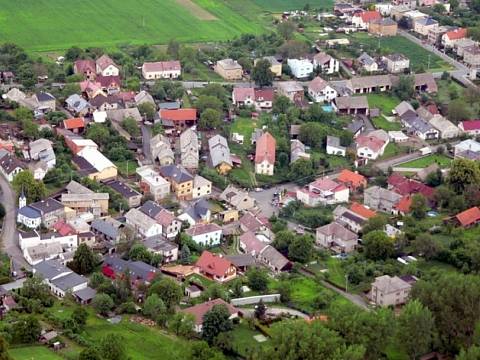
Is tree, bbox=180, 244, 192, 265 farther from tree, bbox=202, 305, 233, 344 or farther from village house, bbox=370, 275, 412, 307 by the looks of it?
village house, bbox=370, 275, 412, 307

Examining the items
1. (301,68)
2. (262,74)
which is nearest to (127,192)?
(262,74)

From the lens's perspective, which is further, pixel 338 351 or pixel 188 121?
pixel 188 121

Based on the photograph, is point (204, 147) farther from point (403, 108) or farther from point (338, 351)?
point (338, 351)

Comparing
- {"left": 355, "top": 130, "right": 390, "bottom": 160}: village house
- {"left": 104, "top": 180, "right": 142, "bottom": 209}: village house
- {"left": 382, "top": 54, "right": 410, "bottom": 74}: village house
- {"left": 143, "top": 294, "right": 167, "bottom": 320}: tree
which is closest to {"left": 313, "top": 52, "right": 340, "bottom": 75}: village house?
{"left": 382, "top": 54, "right": 410, "bottom": 74}: village house

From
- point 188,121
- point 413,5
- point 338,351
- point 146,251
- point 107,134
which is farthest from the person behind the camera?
point 413,5

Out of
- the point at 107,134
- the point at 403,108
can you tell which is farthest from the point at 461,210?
the point at 107,134
